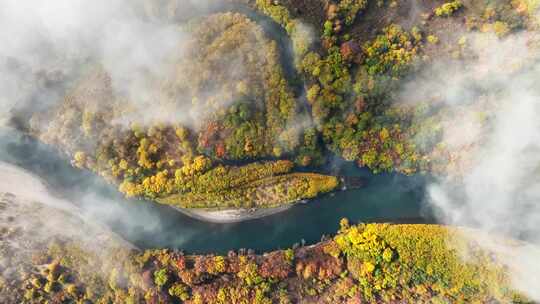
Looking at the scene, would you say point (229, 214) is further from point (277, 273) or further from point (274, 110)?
point (274, 110)

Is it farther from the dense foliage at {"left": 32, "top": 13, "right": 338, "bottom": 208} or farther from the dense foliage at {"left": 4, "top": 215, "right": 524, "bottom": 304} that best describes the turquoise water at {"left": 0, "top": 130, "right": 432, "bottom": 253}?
the dense foliage at {"left": 32, "top": 13, "right": 338, "bottom": 208}

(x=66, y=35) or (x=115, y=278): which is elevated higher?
(x=66, y=35)

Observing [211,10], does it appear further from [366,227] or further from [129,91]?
[366,227]

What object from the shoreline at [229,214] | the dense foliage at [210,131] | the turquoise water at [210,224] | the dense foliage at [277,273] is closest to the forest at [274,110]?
the dense foliage at [210,131]

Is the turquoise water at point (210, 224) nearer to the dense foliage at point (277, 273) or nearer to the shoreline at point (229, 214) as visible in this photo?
the shoreline at point (229, 214)

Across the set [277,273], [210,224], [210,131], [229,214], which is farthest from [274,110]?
[277,273]

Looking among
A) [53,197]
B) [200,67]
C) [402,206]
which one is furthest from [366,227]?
[53,197]
